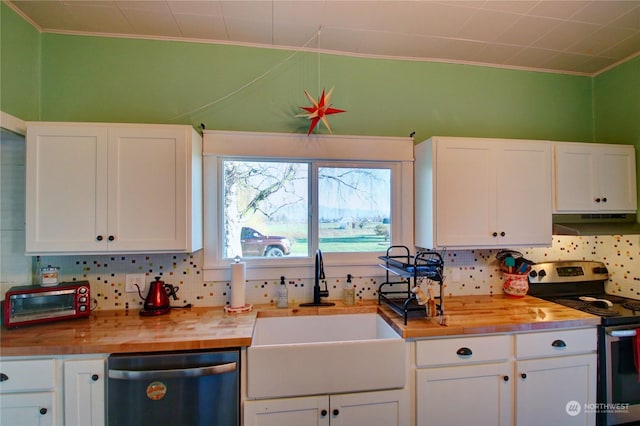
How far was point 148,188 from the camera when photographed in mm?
1740

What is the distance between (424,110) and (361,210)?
0.94 meters

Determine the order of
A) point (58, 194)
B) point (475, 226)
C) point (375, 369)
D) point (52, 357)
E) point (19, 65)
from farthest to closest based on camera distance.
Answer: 1. point (475, 226)
2. point (19, 65)
3. point (58, 194)
4. point (375, 369)
5. point (52, 357)

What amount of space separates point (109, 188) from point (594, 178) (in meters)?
3.31

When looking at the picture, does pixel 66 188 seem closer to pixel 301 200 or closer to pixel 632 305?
pixel 301 200

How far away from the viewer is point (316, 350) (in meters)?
1.51

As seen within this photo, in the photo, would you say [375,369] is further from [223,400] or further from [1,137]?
[1,137]

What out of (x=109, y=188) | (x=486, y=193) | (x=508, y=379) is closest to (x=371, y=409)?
(x=508, y=379)

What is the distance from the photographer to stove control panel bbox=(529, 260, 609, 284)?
7.66 ft

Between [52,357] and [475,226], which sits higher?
[475,226]

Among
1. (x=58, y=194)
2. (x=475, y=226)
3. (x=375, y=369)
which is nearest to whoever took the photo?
(x=375, y=369)

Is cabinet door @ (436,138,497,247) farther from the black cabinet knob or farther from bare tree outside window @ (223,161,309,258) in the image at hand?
bare tree outside window @ (223,161,309,258)

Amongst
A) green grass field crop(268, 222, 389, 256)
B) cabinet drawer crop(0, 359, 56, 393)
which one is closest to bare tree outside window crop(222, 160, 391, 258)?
green grass field crop(268, 222, 389, 256)

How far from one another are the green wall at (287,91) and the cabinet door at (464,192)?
385mm

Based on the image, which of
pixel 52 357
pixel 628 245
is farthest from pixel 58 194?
pixel 628 245
